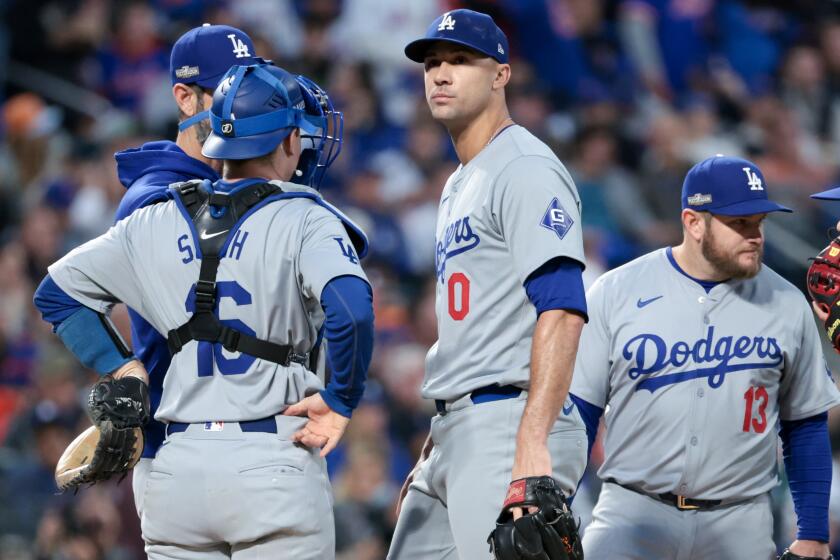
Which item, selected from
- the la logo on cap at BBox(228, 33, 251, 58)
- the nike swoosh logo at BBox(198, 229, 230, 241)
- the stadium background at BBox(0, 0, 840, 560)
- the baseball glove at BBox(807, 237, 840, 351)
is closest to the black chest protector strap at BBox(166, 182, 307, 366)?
the nike swoosh logo at BBox(198, 229, 230, 241)

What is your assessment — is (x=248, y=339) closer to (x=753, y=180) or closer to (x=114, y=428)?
(x=114, y=428)

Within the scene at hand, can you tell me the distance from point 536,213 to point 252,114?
79 cm

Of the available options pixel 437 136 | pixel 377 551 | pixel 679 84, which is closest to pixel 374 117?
pixel 437 136

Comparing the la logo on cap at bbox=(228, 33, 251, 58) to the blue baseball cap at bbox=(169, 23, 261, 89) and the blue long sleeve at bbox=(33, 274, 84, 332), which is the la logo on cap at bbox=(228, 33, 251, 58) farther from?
the blue long sleeve at bbox=(33, 274, 84, 332)

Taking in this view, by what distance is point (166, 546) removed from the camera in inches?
133

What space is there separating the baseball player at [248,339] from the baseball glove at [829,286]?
1.56 meters

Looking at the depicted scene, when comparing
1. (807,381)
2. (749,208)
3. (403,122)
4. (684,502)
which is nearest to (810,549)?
A: (684,502)

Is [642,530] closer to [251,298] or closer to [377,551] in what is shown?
[251,298]

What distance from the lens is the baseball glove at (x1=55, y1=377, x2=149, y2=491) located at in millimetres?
3424

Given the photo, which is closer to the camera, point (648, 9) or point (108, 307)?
point (108, 307)

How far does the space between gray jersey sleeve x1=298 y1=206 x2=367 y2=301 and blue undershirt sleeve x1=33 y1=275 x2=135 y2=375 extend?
0.60m

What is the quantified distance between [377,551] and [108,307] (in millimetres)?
3682

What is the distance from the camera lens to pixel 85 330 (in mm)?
3529

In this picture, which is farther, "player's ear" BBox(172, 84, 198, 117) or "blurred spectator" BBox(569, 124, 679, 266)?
"blurred spectator" BBox(569, 124, 679, 266)
